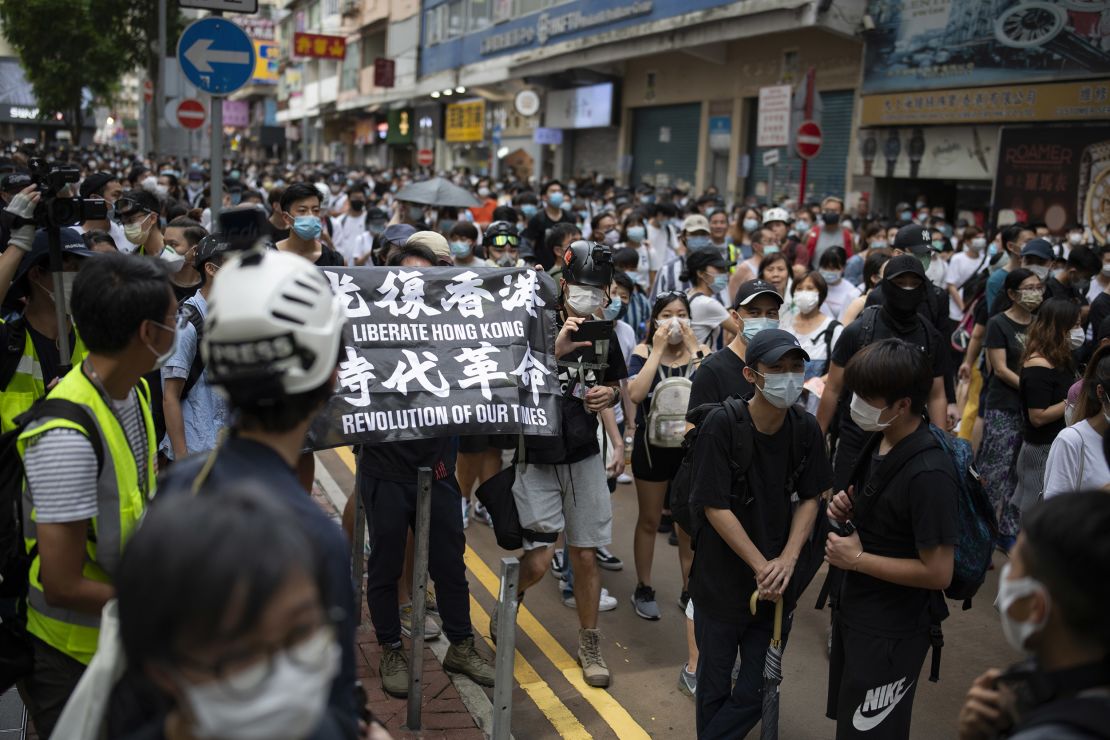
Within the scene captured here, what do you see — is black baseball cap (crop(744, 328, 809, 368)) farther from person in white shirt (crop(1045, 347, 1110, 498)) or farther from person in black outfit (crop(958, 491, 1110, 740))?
person in black outfit (crop(958, 491, 1110, 740))

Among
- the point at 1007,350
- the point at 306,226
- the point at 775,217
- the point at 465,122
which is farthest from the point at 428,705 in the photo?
the point at 465,122

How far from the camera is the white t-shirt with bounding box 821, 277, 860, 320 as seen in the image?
338 inches

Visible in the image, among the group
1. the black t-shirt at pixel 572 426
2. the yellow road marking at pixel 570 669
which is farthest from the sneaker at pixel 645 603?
the black t-shirt at pixel 572 426

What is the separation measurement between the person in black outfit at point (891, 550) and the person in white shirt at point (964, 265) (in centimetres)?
819

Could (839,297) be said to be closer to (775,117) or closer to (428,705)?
(428,705)

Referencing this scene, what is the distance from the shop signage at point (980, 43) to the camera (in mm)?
15492

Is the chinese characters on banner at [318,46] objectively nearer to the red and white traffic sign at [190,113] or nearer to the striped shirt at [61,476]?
the red and white traffic sign at [190,113]

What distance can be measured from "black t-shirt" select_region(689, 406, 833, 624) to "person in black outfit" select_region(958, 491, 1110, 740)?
6.18 ft

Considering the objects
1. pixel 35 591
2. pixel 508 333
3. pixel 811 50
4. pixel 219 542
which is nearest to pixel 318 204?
pixel 508 333

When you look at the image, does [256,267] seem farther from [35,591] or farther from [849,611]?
[849,611]

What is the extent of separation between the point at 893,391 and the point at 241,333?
7.94 ft

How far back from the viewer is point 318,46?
51812 millimetres

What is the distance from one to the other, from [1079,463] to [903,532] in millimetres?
992

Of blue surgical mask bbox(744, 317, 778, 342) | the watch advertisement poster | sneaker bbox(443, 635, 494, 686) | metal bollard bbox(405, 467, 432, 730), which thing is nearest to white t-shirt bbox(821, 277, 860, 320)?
blue surgical mask bbox(744, 317, 778, 342)
